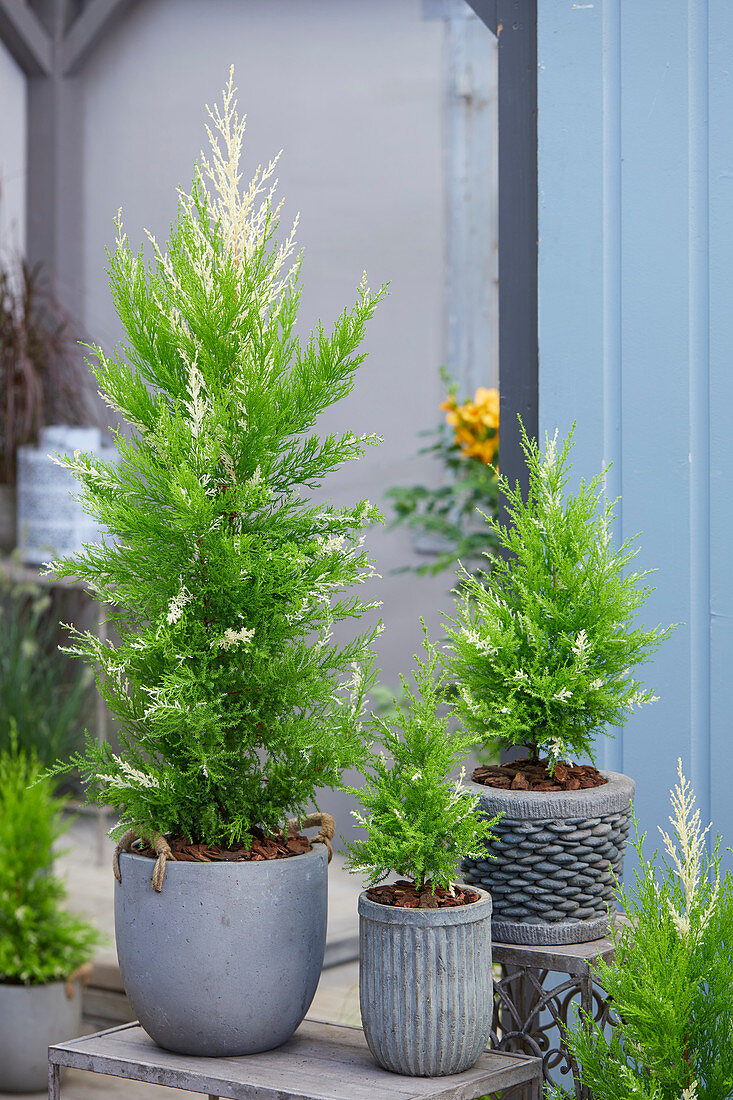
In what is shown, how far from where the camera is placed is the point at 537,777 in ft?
4.36

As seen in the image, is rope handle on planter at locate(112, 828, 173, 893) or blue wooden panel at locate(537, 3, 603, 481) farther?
blue wooden panel at locate(537, 3, 603, 481)

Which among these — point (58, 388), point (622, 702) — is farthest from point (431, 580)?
point (622, 702)

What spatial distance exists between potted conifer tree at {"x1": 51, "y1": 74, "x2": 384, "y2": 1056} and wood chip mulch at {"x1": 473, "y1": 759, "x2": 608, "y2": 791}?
0.52 ft

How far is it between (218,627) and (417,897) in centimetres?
31

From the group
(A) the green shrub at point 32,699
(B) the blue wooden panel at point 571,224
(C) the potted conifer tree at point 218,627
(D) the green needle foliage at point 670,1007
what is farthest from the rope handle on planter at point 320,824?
(A) the green shrub at point 32,699

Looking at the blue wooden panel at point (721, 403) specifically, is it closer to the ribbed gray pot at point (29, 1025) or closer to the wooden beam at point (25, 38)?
the ribbed gray pot at point (29, 1025)

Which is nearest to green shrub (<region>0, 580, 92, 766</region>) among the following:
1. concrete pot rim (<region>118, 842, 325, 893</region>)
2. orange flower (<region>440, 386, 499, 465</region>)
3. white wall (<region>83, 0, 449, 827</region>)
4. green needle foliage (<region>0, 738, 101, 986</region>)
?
green needle foliage (<region>0, 738, 101, 986</region>)

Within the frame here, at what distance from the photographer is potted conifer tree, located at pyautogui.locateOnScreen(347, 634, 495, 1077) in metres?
1.15

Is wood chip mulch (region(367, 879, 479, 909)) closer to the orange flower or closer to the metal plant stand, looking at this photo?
the metal plant stand

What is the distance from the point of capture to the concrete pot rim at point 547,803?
1260 millimetres

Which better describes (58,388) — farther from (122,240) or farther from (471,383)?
(122,240)

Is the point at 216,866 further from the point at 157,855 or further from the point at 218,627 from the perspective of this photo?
the point at 218,627

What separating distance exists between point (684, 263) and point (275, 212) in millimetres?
623

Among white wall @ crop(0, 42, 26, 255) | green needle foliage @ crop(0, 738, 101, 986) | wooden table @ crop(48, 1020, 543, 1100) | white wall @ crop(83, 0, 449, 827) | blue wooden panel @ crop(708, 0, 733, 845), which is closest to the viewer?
wooden table @ crop(48, 1020, 543, 1100)
